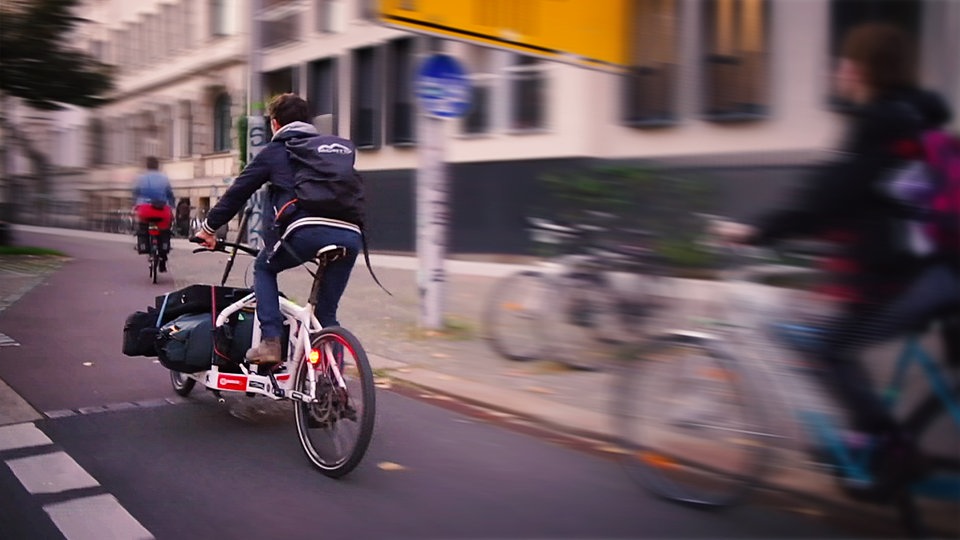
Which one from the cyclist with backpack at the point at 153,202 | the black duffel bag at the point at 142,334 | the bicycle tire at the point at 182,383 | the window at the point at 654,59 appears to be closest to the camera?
the black duffel bag at the point at 142,334

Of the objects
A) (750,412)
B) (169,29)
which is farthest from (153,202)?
(169,29)

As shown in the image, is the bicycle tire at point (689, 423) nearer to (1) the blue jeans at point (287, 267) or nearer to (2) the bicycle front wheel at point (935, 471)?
(2) the bicycle front wheel at point (935, 471)

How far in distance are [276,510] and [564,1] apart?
5.94m

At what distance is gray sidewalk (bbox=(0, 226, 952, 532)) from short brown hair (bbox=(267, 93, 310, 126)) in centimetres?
90

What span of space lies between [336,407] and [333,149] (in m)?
1.37

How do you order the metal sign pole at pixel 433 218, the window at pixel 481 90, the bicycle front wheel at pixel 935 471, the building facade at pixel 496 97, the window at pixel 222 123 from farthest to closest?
the window at pixel 222 123
the window at pixel 481 90
the metal sign pole at pixel 433 218
the building facade at pixel 496 97
the bicycle front wheel at pixel 935 471

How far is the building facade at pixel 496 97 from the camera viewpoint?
571 centimetres

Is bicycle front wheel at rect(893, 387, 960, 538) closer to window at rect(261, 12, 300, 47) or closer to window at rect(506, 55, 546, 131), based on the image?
window at rect(261, 12, 300, 47)

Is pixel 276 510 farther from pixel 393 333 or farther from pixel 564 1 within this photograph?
pixel 564 1

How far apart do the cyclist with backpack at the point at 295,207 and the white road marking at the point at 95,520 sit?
119 centimetres

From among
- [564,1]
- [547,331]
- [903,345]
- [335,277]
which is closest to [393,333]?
[547,331]

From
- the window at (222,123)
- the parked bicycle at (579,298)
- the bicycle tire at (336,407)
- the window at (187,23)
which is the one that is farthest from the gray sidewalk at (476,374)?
the window at (187,23)

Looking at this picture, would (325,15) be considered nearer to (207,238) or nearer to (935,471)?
(207,238)

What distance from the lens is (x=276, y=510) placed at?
427cm
